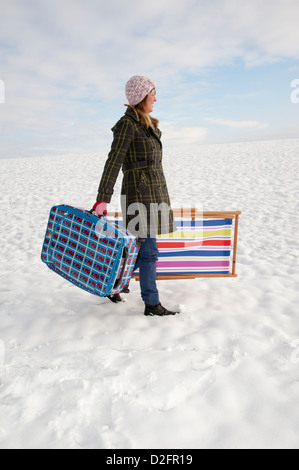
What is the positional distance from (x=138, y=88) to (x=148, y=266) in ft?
4.74

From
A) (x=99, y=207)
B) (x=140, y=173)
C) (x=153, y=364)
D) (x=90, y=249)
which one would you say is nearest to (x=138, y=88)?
(x=140, y=173)

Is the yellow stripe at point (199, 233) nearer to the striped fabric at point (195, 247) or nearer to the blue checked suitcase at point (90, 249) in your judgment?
the striped fabric at point (195, 247)

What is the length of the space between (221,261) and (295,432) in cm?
194

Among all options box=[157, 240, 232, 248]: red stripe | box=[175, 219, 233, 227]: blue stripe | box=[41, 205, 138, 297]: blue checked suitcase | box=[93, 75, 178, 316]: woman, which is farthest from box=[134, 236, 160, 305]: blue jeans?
box=[175, 219, 233, 227]: blue stripe

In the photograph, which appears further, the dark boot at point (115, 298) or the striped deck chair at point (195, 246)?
the striped deck chair at point (195, 246)

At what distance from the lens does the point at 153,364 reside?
7.33 feet

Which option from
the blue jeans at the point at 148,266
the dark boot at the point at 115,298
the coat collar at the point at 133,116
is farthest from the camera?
the dark boot at the point at 115,298

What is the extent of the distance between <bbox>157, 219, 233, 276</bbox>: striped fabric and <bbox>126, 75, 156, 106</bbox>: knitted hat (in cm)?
133

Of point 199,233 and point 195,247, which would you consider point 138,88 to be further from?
point 195,247

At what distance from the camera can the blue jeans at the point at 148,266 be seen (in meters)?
2.75

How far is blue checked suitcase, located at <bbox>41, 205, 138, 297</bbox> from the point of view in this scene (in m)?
2.45

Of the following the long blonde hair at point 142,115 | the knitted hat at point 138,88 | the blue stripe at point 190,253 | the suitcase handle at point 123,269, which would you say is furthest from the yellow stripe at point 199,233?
the knitted hat at point 138,88

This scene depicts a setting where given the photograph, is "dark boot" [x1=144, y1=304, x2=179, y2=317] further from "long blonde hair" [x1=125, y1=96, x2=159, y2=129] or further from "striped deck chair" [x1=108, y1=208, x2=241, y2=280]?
"long blonde hair" [x1=125, y1=96, x2=159, y2=129]

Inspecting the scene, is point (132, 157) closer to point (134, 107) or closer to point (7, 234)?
point (134, 107)
